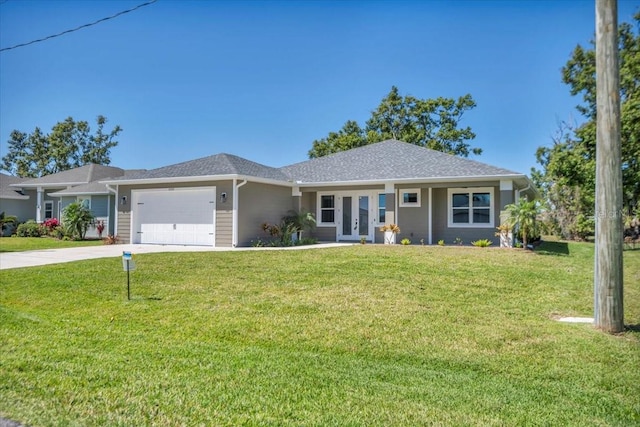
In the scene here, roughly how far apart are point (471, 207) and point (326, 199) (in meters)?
6.34

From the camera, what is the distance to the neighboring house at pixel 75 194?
2261 centimetres

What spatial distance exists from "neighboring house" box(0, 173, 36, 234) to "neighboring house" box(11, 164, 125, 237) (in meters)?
0.17

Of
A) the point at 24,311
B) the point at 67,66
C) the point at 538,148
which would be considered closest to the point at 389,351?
the point at 24,311

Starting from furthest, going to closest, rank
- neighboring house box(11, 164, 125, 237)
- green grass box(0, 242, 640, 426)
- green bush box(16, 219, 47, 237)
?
green bush box(16, 219, 47, 237), neighboring house box(11, 164, 125, 237), green grass box(0, 242, 640, 426)

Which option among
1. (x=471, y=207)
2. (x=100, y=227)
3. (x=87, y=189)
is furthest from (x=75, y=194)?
(x=471, y=207)

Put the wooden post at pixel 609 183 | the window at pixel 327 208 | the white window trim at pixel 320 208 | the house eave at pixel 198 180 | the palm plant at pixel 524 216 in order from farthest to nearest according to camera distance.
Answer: the window at pixel 327 208, the white window trim at pixel 320 208, the house eave at pixel 198 180, the palm plant at pixel 524 216, the wooden post at pixel 609 183

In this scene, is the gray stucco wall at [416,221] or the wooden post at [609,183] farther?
the gray stucco wall at [416,221]

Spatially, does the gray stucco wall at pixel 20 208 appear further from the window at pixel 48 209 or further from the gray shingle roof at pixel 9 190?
the window at pixel 48 209

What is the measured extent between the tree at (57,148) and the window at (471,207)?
41.9 meters

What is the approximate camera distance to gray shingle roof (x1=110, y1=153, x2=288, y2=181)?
55.0ft

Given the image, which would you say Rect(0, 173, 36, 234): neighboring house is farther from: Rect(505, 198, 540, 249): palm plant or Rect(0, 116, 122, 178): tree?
Rect(505, 198, 540, 249): palm plant

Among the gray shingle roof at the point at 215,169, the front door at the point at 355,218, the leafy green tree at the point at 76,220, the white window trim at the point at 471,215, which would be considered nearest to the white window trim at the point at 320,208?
the front door at the point at 355,218

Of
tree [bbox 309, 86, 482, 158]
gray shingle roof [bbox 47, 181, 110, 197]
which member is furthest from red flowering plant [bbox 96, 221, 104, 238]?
tree [bbox 309, 86, 482, 158]

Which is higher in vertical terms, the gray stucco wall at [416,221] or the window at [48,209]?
the window at [48,209]
